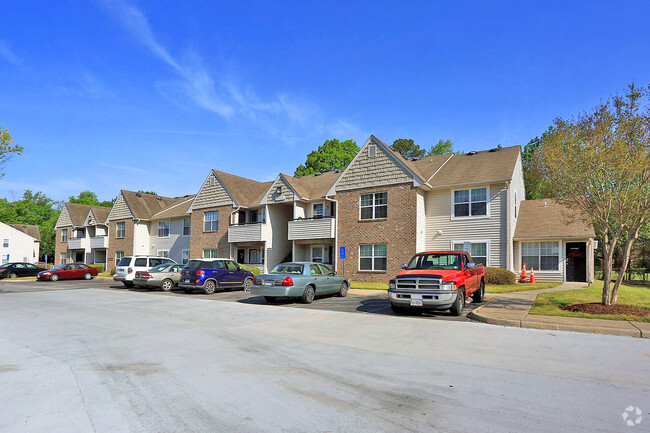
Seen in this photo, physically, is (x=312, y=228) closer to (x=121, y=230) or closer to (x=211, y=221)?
(x=211, y=221)

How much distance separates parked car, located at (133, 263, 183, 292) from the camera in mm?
22406

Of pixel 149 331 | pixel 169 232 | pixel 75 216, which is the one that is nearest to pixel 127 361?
pixel 149 331

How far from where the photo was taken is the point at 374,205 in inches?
1024

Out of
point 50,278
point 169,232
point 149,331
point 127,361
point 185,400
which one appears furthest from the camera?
point 169,232

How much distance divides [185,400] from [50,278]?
1338 inches

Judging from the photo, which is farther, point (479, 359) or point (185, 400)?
point (479, 359)

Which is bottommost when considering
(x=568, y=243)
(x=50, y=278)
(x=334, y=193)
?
(x=50, y=278)

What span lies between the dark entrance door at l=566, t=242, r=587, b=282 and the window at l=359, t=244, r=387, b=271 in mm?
10135

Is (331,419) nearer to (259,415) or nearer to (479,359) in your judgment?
(259,415)

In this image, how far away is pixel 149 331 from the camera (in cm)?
1008

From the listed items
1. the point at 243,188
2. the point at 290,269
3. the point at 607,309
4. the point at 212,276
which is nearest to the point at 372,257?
the point at 212,276

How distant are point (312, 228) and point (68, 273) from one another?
68.3 ft

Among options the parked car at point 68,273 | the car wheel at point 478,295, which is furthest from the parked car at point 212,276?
the parked car at point 68,273

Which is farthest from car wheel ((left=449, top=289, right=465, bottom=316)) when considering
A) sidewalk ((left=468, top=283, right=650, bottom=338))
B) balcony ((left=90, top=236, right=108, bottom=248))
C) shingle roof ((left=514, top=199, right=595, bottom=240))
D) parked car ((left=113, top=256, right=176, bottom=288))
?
balcony ((left=90, top=236, right=108, bottom=248))
